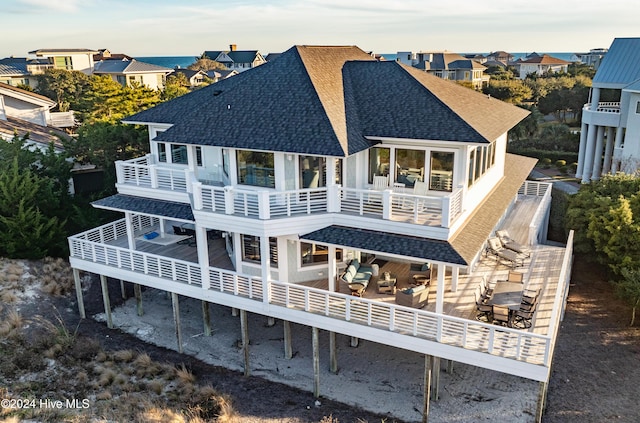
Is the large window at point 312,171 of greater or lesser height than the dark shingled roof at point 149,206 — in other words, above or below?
above

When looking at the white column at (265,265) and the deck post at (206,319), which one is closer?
the white column at (265,265)

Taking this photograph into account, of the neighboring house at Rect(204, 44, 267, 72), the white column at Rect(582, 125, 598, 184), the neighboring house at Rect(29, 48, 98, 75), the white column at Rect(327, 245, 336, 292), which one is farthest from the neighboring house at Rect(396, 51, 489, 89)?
the white column at Rect(327, 245, 336, 292)

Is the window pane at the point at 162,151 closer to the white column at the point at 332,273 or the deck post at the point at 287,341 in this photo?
the deck post at the point at 287,341

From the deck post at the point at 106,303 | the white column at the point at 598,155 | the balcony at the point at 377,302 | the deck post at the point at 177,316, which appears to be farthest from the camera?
the white column at the point at 598,155

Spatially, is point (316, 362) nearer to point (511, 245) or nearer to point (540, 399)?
point (540, 399)

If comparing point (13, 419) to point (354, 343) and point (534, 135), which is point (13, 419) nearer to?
point (354, 343)

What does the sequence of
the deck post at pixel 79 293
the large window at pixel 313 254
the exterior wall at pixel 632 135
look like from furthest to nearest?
the exterior wall at pixel 632 135
the deck post at pixel 79 293
the large window at pixel 313 254

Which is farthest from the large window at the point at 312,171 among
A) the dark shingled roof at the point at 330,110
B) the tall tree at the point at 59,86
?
Answer: the tall tree at the point at 59,86
